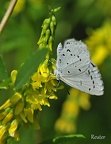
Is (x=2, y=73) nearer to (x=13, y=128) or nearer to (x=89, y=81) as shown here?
(x=13, y=128)

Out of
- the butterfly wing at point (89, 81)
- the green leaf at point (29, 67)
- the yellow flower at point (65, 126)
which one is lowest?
the yellow flower at point (65, 126)

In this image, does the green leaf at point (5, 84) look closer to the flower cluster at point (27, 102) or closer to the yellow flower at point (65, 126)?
the flower cluster at point (27, 102)

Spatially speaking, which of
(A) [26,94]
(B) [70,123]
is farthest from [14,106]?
(B) [70,123]

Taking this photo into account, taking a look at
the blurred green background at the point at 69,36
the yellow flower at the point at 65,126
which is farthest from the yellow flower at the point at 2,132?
the yellow flower at the point at 65,126

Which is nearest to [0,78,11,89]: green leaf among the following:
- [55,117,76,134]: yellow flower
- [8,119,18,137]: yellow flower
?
[8,119,18,137]: yellow flower

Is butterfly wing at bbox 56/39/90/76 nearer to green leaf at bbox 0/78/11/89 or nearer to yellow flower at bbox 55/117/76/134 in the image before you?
green leaf at bbox 0/78/11/89

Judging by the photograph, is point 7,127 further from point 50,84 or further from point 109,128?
point 109,128
